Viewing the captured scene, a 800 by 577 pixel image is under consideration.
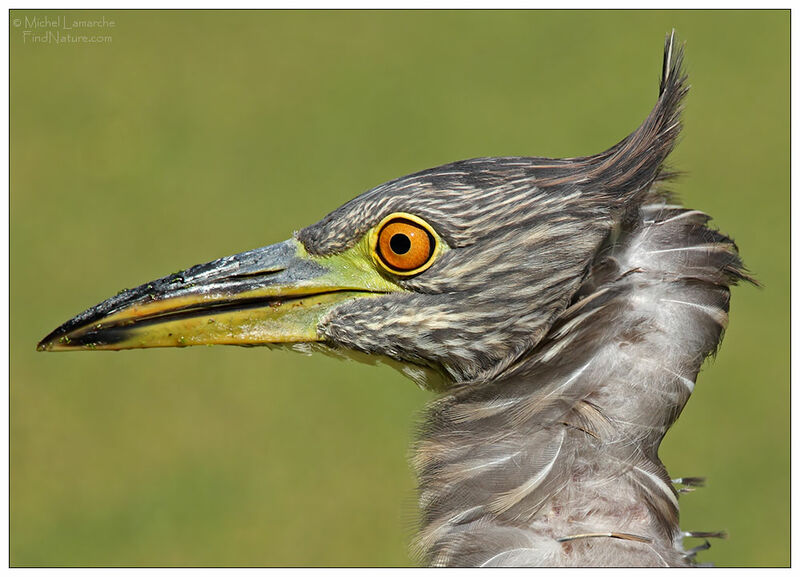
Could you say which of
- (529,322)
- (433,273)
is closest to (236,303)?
(433,273)

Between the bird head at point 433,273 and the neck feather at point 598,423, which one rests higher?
the bird head at point 433,273

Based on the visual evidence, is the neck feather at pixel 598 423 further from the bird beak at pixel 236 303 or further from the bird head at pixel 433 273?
the bird beak at pixel 236 303

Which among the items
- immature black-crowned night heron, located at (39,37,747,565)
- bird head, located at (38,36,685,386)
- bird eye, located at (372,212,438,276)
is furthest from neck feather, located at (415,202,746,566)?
bird eye, located at (372,212,438,276)

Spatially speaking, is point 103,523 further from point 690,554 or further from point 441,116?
point 441,116

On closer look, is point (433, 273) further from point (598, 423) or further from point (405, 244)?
point (598, 423)

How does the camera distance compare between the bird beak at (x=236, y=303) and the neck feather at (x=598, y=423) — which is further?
the bird beak at (x=236, y=303)

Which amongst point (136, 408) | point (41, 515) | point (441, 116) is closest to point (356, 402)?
point (136, 408)

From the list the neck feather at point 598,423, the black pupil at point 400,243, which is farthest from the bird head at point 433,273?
the neck feather at point 598,423
